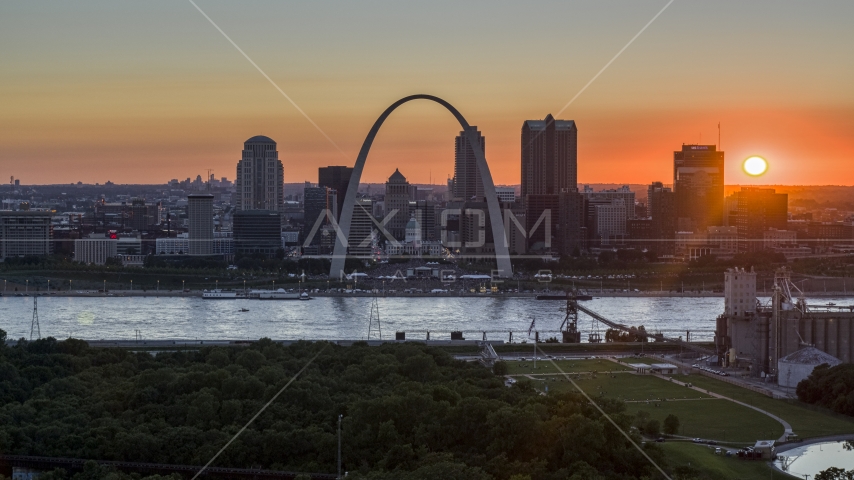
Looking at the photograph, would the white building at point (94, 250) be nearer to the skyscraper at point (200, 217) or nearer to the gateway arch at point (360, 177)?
the skyscraper at point (200, 217)

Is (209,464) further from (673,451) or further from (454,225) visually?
(454,225)

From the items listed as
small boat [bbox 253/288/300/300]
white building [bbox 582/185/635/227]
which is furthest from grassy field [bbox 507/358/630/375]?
white building [bbox 582/185/635/227]

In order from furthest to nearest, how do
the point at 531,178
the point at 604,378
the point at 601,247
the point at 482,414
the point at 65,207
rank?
the point at 65,207 < the point at 531,178 < the point at 601,247 < the point at 604,378 < the point at 482,414

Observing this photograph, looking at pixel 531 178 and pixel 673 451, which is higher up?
pixel 531 178

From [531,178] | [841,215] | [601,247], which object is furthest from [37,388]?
[841,215]

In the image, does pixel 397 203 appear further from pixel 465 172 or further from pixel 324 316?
pixel 324 316

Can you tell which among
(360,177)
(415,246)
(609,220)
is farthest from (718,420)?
(609,220)

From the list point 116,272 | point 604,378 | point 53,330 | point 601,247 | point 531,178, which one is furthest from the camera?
point 531,178

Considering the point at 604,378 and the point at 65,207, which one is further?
the point at 65,207

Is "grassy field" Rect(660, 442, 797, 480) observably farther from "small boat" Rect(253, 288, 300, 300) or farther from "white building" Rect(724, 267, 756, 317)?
"small boat" Rect(253, 288, 300, 300)
